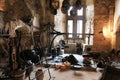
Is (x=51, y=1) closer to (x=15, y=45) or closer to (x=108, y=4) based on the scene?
(x=15, y=45)

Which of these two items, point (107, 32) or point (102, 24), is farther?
point (102, 24)

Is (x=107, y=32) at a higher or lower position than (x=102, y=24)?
lower

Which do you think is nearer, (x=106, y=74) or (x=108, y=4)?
(x=106, y=74)

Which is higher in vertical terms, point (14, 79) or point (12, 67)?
point (12, 67)

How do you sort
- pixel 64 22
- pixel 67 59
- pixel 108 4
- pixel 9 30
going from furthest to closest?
pixel 64 22 < pixel 108 4 < pixel 67 59 < pixel 9 30

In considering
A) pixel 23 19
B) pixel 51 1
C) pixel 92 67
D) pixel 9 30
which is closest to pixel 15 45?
pixel 51 1

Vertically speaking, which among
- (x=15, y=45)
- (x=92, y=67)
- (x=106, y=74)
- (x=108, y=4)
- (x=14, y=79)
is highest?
(x=108, y=4)

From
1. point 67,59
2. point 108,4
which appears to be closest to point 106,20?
point 108,4

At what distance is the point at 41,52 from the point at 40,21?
4.32 m

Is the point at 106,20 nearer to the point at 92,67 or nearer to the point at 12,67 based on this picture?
the point at 92,67

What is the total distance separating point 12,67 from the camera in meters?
2.69

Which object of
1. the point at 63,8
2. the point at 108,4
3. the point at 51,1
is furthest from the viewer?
the point at 108,4

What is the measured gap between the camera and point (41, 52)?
434 centimetres

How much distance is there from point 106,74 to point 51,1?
164 cm
